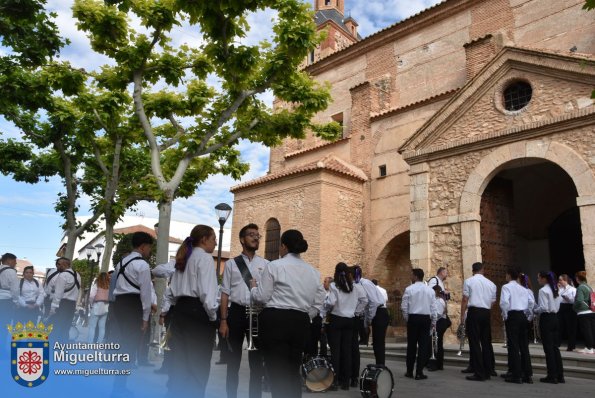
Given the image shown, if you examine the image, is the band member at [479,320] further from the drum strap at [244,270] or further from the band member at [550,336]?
the drum strap at [244,270]

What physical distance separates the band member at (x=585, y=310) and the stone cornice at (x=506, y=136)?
333cm

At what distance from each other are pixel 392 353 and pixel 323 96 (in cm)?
661

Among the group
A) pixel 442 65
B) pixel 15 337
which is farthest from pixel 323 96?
pixel 442 65

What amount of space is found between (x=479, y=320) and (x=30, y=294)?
875cm

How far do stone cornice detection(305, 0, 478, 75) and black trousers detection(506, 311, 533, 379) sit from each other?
49.4 feet

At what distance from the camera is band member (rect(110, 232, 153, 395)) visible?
595 centimetres

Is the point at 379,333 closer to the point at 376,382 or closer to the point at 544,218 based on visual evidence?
the point at 376,382

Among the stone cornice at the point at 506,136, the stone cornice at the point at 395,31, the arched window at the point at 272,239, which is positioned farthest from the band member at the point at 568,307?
the stone cornice at the point at 395,31

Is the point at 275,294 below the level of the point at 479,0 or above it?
below

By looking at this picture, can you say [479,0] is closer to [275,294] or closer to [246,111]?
[246,111]

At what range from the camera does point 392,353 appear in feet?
38.0

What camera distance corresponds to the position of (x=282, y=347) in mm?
4121

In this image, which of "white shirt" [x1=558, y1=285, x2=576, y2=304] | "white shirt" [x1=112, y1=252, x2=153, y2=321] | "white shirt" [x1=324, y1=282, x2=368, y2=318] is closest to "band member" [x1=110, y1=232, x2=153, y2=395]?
"white shirt" [x1=112, y1=252, x2=153, y2=321]

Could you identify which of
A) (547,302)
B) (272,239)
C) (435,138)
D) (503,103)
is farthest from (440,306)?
(272,239)
